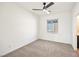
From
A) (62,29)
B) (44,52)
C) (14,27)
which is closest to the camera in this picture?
(44,52)

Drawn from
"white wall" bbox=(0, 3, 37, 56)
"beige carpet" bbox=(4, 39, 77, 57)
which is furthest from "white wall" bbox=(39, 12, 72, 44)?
"white wall" bbox=(0, 3, 37, 56)

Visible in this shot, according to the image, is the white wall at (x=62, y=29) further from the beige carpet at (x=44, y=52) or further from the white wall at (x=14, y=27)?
the white wall at (x=14, y=27)

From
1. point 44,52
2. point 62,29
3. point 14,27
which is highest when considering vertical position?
point 14,27

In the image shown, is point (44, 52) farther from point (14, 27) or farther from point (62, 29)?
point (62, 29)

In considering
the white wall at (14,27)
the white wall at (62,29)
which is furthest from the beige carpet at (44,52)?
the white wall at (62,29)

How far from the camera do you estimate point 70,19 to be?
4.53 metres

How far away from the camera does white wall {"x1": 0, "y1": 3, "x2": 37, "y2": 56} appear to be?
9.87ft

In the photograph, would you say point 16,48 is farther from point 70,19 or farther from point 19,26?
point 70,19

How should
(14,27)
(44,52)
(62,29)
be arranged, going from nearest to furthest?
(44,52) < (14,27) < (62,29)

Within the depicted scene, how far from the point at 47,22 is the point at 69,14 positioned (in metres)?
1.42

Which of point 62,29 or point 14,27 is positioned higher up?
point 14,27

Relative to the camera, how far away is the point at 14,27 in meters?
3.56

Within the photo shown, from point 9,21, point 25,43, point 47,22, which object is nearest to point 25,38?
point 25,43

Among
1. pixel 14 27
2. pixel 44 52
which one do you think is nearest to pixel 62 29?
pixel 44 52
